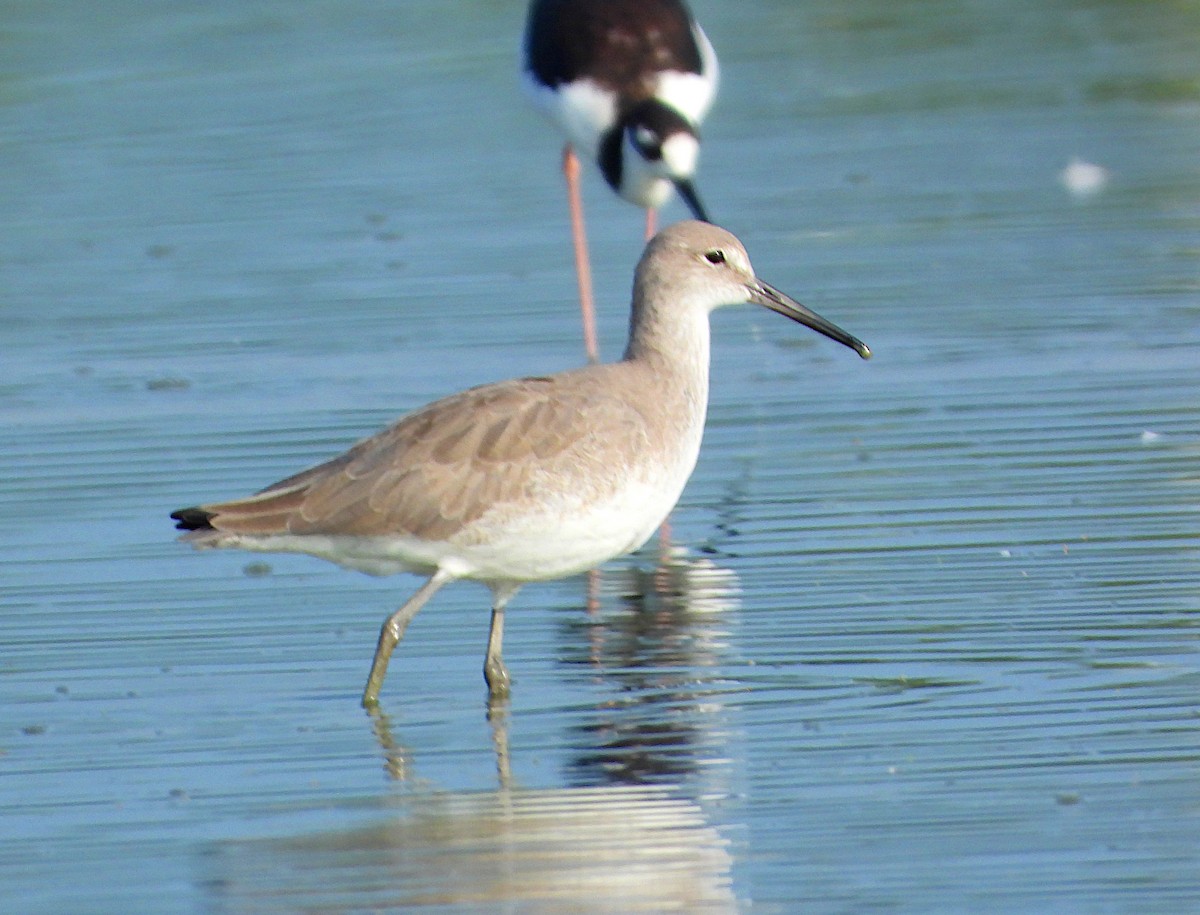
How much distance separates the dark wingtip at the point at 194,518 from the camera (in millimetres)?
7488

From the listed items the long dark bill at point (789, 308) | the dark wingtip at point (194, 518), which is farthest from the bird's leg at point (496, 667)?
the long dark bill at point (789, 308)

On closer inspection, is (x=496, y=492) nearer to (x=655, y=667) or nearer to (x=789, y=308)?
(x=655, y=667)

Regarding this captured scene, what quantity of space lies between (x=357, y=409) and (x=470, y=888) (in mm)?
5029

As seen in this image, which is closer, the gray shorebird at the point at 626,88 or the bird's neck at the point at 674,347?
the bird's neck at the point at 674,347

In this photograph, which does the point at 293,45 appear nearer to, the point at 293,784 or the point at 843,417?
the point at 843,417

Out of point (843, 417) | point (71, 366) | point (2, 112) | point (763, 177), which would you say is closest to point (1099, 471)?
point (843, 417)

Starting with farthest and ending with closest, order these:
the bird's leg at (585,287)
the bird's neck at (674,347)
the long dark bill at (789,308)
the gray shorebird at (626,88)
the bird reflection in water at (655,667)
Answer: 1. the gray shorebird at (626,88)
2. the bird's leg at (585,287)
3. the long dark bill at (789,308)
4. the bird's neck at (674,347)
5. the bird reflection in water at (655,667)

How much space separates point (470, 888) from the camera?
5996 millimetres

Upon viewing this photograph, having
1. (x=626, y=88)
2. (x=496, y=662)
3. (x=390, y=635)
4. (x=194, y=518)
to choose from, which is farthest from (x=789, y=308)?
(x=626, y=88)

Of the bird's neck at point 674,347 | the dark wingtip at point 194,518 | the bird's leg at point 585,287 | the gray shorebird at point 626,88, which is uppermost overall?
the bird's neck at point 674,347

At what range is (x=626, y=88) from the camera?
13281 mm

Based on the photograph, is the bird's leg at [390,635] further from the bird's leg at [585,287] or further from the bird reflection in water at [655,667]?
the bird's leg at [585,287]

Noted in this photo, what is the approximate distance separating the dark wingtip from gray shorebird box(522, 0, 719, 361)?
17.5 ft

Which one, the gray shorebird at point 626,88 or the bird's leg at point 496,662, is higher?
the bird's leg at point 496,662
